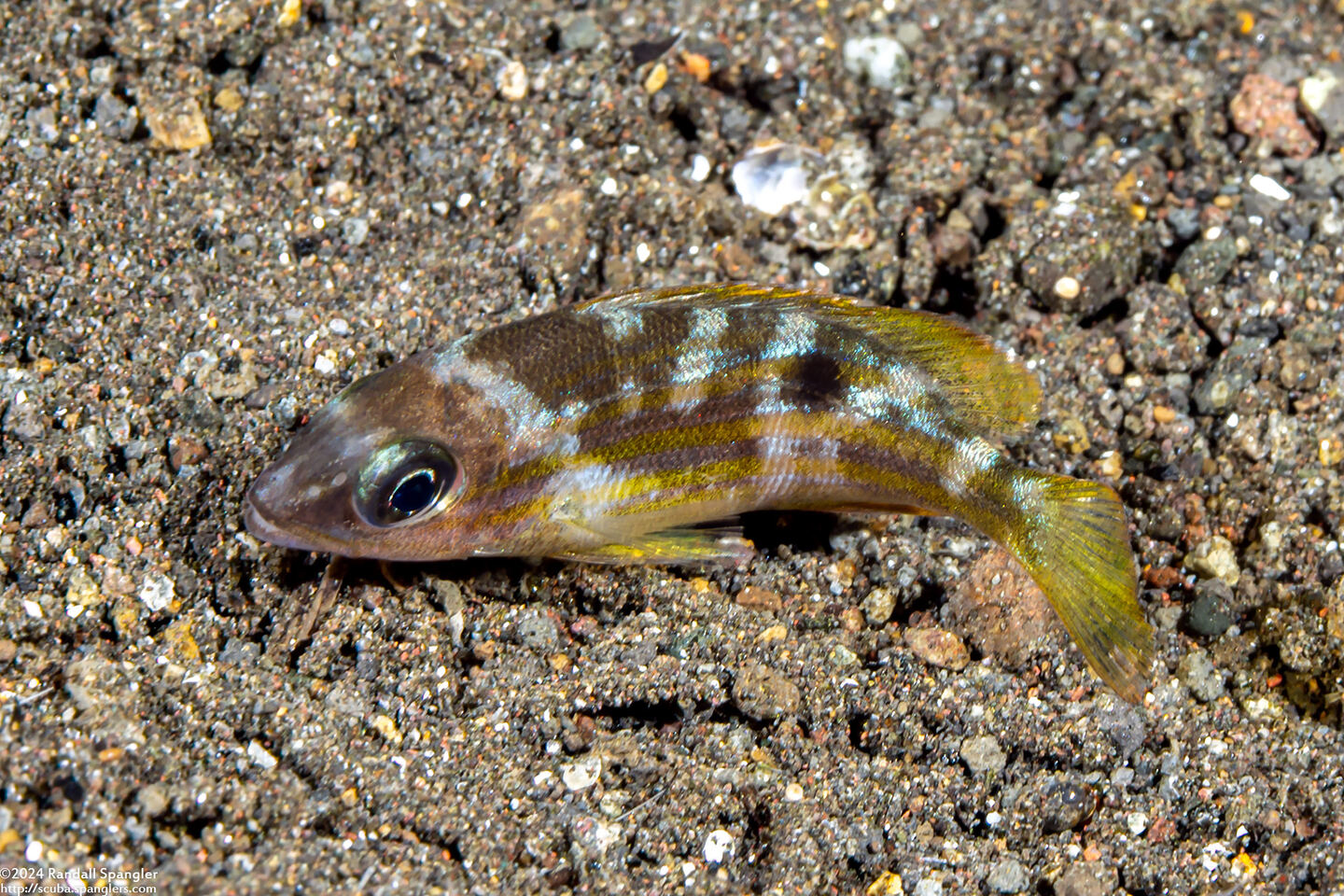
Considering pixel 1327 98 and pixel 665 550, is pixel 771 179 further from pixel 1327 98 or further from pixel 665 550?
pixel 1327 98

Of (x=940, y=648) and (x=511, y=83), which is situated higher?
(x=511, y=83)

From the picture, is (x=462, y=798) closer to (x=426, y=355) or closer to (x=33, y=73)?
(x=426, y=355)

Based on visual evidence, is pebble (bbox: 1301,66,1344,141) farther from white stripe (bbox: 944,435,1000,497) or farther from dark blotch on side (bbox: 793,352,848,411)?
dark blotch on side (bbox: 793,352,848,411)

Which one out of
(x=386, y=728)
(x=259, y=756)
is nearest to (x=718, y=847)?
(x=386, y=728)

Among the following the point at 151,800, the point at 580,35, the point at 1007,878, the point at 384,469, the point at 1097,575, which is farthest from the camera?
the point at 580,35

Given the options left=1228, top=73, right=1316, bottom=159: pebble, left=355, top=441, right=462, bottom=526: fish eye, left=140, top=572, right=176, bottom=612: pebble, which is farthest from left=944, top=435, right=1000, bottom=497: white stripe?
left=1228, top=73, right=1316, bottom=159: pebble

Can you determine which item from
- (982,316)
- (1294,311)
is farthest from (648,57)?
(1294,311)

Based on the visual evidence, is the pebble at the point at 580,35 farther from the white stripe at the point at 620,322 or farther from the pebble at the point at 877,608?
the pebble at the point at 877,608

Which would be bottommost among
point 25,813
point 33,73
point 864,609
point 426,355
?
point 864,609
